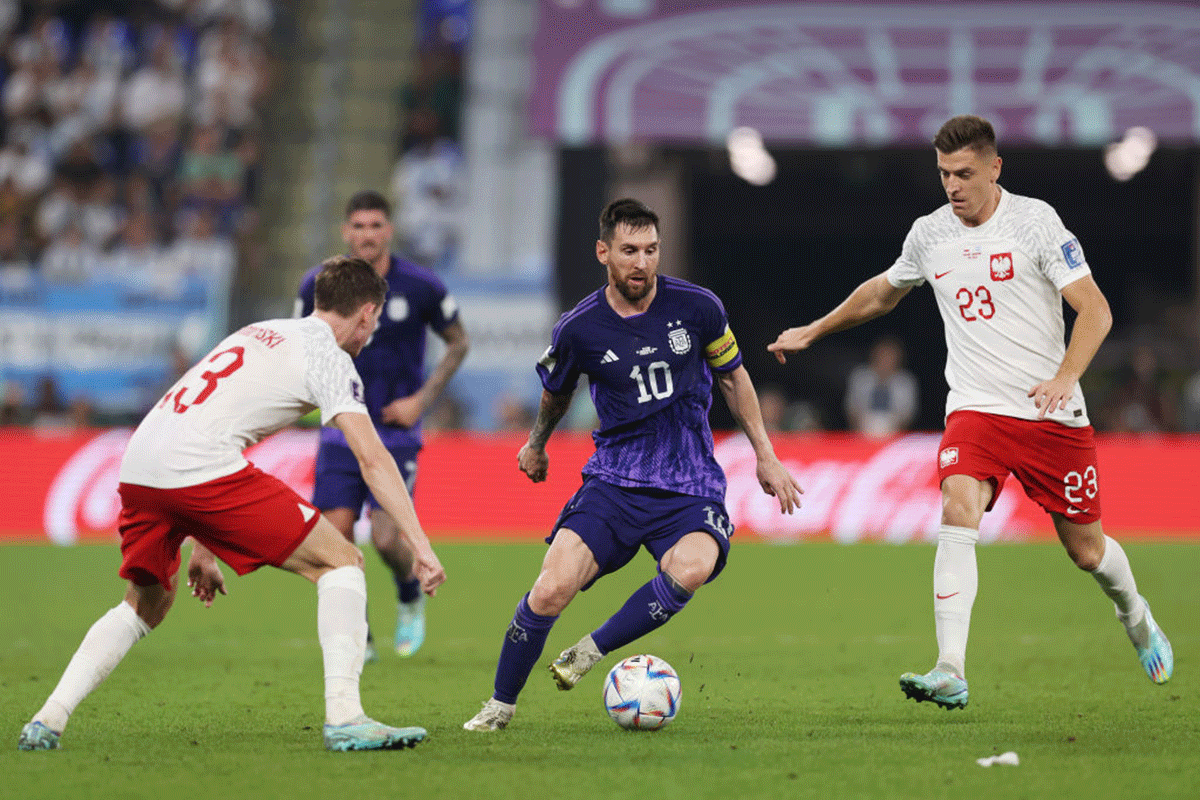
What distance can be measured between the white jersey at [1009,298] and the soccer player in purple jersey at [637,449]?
0.96 metres

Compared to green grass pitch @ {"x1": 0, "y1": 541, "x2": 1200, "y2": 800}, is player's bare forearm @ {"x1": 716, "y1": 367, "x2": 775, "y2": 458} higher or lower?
higher

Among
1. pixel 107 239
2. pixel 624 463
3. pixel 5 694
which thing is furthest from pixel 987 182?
pixel 107 239

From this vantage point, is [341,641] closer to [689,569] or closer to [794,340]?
[689,569]

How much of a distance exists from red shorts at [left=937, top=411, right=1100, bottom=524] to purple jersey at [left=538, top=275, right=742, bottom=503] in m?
1.03

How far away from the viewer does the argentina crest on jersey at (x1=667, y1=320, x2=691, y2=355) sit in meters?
6.66

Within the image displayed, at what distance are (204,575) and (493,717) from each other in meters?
1.27

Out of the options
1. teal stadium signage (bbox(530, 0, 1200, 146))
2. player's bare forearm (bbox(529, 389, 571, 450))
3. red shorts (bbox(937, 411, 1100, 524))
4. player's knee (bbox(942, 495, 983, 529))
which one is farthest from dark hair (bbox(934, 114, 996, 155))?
teal stadium signage (bbox(530, 0, 1200, 146))

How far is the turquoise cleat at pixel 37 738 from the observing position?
19.3 ft

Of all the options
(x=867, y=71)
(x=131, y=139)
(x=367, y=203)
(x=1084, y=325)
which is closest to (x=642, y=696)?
(x=1084, y=325)

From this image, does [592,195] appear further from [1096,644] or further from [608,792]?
[608,792]

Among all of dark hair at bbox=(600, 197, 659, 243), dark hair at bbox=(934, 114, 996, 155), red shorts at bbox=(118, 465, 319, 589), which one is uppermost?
→ dark hair at bbox=(934, 114, 996, 155)

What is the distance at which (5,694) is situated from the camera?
7.48m

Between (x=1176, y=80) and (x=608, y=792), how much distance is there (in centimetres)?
1667

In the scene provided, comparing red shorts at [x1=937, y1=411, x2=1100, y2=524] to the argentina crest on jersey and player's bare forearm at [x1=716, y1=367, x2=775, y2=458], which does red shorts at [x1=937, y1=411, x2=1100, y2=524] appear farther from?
the argentina crest on jersey
